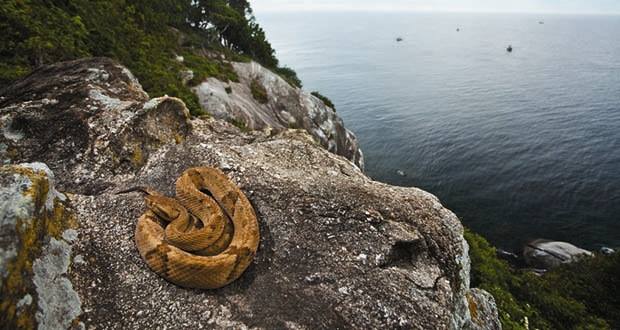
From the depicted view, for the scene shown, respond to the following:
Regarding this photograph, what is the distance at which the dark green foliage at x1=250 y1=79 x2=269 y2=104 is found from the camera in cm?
3868

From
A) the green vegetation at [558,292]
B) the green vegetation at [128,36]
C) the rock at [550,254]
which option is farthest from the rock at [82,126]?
the rock at [550,254]

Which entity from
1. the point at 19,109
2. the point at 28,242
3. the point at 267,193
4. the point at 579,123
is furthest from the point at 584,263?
the point at 579,123

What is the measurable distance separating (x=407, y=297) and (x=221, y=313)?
410 cm

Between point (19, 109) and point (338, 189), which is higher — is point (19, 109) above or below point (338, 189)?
above

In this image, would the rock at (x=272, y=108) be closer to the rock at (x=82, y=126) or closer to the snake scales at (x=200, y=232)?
the rock at (x=82, y=126)

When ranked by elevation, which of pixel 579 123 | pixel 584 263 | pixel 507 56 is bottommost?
pixel 584 263

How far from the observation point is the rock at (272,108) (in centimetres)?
3016

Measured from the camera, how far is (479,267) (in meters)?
22.0

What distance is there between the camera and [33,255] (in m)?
5.67

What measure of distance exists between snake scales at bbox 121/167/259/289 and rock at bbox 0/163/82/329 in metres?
1.48

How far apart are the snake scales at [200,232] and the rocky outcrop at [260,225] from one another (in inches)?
13.6

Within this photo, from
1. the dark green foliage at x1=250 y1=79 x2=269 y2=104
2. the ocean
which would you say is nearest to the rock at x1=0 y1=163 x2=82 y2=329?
the dark green foliage at x1=250 y1=79 x2=269 y2=104

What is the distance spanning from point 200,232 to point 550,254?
121 ft

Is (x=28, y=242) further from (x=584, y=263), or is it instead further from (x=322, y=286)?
(x=584, y=263)
